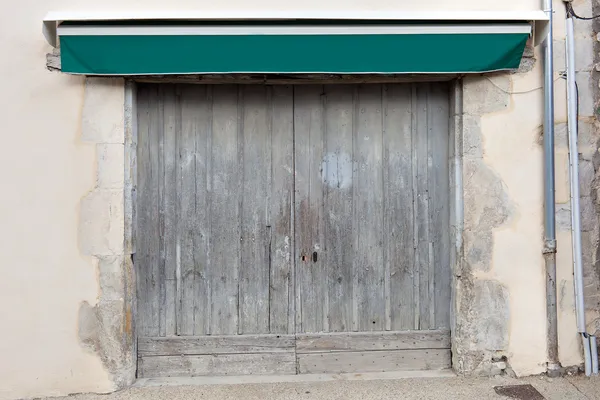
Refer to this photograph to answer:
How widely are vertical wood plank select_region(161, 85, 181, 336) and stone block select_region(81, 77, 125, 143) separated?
34 centimetres

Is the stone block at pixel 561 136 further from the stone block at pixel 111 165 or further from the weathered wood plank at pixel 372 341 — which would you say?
the stone block at pixel 111 165

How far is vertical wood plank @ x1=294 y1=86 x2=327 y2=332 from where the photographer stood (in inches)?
146

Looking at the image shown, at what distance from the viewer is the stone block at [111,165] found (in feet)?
11.2

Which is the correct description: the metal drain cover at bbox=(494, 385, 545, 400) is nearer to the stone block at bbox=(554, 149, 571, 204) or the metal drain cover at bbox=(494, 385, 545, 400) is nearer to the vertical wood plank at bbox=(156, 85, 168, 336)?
the stone block at bbox=(554, 149, 571, 204)

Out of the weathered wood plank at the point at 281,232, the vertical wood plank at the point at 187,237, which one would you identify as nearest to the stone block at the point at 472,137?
the weathered wood plank at the point at 281,232

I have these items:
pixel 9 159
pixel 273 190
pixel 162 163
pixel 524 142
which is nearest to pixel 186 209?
pixel 162 163

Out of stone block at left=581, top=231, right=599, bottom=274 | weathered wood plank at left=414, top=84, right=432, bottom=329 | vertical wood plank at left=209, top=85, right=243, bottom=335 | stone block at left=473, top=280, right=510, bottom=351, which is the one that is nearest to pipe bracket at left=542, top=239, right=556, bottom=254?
stone block at left=581, top=231, right=599, bottom=274

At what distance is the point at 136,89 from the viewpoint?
3605 mm

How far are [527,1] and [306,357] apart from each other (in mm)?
2933

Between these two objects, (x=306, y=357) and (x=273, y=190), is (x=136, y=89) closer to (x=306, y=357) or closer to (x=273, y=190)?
(x=273, y=190)

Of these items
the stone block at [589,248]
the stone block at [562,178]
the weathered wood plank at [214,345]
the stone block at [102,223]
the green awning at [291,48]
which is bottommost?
A: the weathered wood plank at [214,345]

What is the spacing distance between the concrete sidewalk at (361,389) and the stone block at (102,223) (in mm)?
958

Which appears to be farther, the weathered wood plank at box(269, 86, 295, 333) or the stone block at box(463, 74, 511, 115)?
the weathered wood plank at box(269, 86, 295, 333)

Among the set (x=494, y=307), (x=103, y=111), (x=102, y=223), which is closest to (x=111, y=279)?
(x=102, y=223)
